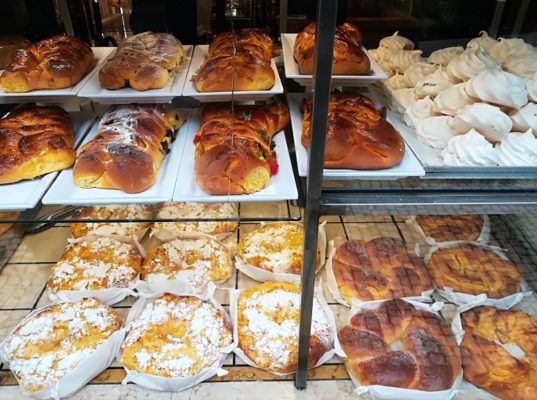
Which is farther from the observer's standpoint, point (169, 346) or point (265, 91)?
point (169, 346)

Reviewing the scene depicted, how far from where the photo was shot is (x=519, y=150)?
4.30 ft

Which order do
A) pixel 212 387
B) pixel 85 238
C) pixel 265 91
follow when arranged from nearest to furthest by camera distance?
pixel 265 91 < pixel 212 387 < pixel 85 238

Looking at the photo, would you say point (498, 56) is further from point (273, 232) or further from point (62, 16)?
point (62, 16)

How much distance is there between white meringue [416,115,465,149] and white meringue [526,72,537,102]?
285mm

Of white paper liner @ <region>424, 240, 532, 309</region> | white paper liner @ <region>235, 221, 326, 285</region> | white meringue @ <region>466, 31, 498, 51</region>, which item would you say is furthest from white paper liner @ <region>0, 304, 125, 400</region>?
white meringue @ <region>466, 31, 498, 51</region>

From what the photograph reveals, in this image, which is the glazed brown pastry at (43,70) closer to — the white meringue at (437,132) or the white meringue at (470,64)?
the white meringue at (437,132)

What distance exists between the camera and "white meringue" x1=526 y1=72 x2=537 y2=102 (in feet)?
4.68

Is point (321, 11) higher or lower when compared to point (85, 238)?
higher

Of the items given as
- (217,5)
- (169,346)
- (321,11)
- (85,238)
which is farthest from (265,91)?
(85,238)

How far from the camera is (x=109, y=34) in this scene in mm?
1589

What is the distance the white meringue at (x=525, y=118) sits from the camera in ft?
4.49

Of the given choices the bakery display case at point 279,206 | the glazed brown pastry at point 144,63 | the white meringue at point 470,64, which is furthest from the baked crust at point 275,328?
the white meringue at point 470,64

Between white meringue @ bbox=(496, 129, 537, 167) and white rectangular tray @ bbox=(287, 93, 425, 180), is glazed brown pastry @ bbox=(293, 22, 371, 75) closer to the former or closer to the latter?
white rectangular tray @ bbox=(287, 93, 425, 180)

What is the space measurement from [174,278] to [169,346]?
34 cm
